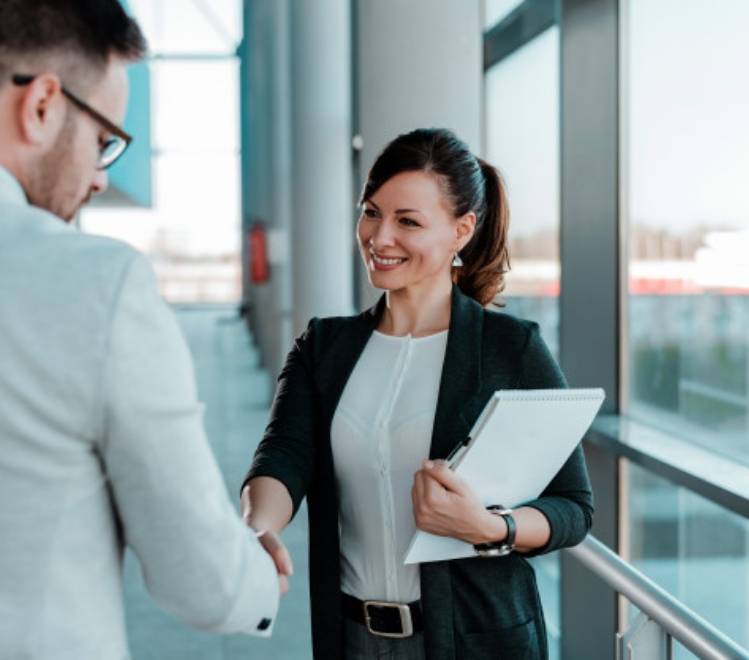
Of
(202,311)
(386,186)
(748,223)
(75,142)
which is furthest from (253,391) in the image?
(202,311)

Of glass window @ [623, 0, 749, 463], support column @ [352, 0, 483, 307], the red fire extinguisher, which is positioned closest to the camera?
glass window @ [623, 0, 749, 463]

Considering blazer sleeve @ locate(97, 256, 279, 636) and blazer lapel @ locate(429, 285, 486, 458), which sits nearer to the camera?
blazer sleeve @ locate(97, 256, 279, 636)

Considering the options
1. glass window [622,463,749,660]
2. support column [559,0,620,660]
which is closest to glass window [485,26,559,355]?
support column [559,0,620,660]

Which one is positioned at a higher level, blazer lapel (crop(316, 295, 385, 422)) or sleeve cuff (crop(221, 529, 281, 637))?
blazer lapel (crop(316, 295, 385, 422))

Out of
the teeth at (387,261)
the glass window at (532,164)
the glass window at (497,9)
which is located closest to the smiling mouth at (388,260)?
the teeth at (387,261)

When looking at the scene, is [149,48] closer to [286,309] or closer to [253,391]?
[286,309]

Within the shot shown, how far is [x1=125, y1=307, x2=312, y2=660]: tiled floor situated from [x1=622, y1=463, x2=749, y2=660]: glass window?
1632mm

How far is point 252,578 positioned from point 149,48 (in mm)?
648

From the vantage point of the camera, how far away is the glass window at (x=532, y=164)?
5.08 meters

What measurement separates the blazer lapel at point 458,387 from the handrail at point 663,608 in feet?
1.22

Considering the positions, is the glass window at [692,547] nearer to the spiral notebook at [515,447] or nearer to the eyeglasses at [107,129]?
the spiral notebook at [515,447]

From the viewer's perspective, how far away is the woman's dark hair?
212 centimetres

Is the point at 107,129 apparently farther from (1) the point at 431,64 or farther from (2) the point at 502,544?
(1) the point at 431,64

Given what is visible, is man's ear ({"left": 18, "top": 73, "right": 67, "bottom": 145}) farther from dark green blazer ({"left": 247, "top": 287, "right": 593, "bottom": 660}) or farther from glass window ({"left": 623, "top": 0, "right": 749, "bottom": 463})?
glass window ({"left": 623, "top": 0, "right": 749, "bottom": 463})
